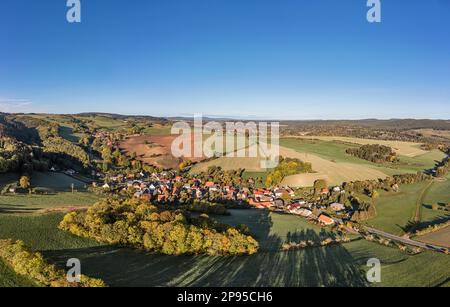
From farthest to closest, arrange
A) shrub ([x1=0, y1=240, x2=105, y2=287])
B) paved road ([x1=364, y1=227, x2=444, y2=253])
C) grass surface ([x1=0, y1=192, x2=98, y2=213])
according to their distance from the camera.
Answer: paved road ([x1=364, y1=227, x2=444, y2=253]), grass surface ([x1=0, y1=192, x2=98, y2=213]), shrub ([x1=0, y1=240, x2=105, y2=287])

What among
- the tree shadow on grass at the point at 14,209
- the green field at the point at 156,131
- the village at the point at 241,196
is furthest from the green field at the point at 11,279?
the green field at the point at 156,131

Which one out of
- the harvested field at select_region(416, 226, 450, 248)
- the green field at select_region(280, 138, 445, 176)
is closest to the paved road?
the harvested field at select_region(416, 226, 450, 248)

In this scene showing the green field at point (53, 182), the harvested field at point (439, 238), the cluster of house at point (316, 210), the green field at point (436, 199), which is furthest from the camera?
the green field at point (53, 182)

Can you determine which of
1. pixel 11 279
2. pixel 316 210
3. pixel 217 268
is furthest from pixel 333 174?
pixel 11 279

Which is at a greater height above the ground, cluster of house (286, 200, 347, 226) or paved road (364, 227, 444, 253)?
cluster of house (286, 200, 347, 226)

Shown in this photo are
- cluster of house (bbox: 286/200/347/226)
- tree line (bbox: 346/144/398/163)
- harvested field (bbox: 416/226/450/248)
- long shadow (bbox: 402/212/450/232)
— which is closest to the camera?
harvested field (bbox: 416/226/450/248)

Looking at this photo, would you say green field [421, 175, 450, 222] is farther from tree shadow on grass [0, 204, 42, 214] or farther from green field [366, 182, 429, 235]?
tree shadow on grass [0, 204, 42, 214]

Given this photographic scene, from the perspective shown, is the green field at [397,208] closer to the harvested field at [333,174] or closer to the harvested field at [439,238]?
the harvested field at [439,238]
